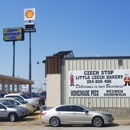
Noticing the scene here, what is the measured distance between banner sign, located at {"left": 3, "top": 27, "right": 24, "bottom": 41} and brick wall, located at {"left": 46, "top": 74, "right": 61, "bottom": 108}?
54.9 m

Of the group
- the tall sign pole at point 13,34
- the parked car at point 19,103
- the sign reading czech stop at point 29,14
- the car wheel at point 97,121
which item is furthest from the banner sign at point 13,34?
the car wheel at point 97,121

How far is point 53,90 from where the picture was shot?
21.8m

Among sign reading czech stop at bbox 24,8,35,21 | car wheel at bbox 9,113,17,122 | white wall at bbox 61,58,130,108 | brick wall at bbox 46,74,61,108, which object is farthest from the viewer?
sign reading czech stop at bbox 24,8,35,21

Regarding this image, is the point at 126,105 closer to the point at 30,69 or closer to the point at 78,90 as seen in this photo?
the point at 78,90

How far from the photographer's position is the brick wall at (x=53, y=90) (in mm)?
21672

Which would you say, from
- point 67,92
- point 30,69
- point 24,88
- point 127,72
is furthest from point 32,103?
point 24,88

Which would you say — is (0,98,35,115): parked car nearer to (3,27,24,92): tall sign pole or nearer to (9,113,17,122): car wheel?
(9,113,17,122): car wheel

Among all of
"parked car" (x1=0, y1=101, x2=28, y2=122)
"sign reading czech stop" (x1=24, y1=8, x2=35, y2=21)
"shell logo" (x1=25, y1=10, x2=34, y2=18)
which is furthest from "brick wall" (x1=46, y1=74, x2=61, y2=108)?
"shell logo" (x1=25, y1=10, x2=34, y2=18)

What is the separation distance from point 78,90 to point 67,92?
33.9 inches

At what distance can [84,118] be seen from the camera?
17359mm

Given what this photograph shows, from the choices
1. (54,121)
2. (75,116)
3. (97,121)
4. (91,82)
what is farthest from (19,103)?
(97,121)

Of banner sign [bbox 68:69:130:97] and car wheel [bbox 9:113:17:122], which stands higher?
banner sign [bbox 68:69:130:97]

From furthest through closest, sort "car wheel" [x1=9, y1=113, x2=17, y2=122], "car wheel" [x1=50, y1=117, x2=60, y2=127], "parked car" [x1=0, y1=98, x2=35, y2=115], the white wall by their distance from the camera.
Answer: "parked car" [x1=0, y1=98, x2=35, y2=115] < the white wall < "car wheel" [x1=9, y1=113, x2=17, y2=122] < "car wheel" [x1=50, y1=117, x2=60, y2=127]

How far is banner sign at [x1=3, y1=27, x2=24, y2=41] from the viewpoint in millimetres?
75625
